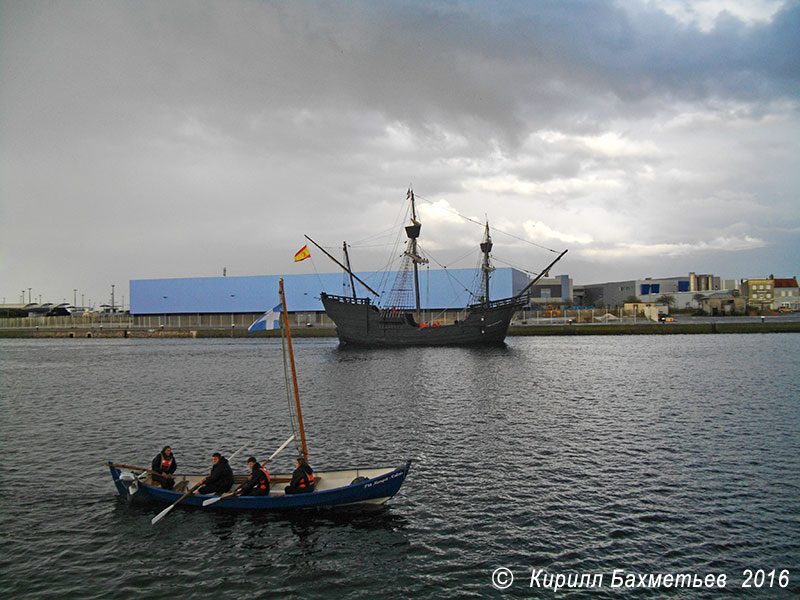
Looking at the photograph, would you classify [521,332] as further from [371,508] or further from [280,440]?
[371,508]

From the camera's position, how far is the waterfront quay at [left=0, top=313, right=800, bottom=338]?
314 ft

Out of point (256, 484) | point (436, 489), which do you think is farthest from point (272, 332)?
point (256, 484)

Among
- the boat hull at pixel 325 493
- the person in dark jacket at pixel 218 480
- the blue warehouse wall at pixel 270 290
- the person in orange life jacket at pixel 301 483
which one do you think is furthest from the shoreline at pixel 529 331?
the person in dark jacket at pixel 218 480

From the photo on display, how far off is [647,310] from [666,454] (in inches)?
4061

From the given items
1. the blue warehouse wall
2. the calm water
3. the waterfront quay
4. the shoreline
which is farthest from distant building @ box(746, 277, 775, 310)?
the calm water

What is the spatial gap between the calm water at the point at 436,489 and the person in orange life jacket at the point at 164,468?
44.4 inches

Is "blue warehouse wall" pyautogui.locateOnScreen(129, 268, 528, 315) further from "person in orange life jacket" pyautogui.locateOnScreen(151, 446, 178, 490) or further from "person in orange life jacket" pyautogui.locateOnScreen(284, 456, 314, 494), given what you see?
"person in orange life jacket" pyautogui.locateOnScreen(284, 456, 314, 494)

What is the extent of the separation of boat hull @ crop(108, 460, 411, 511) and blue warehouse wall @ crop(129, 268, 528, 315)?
88.2 metres

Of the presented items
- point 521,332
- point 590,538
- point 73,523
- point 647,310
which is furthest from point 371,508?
point 647,310

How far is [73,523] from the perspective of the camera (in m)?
16.4

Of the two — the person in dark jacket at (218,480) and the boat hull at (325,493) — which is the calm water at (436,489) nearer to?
the boat hull at (325,493)

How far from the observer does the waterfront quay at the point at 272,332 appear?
95.8 meters

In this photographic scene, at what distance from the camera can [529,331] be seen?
10225cm

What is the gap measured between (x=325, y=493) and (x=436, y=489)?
432 centimetres
